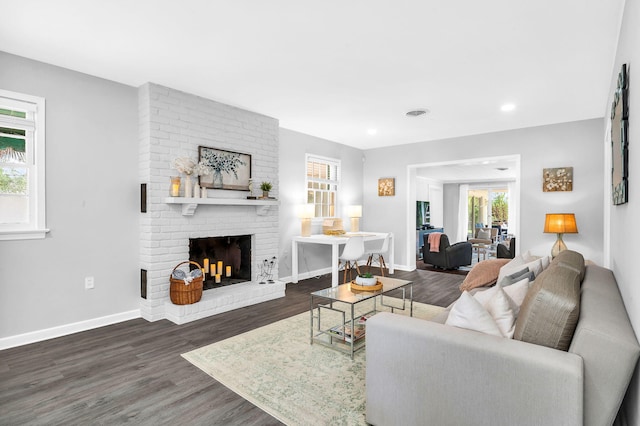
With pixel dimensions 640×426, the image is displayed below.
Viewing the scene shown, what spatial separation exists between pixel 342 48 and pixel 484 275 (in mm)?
2543

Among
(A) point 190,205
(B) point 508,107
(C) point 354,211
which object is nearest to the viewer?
(A) point 190,205

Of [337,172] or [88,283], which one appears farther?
[337,172]

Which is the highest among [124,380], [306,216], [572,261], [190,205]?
[190,205]

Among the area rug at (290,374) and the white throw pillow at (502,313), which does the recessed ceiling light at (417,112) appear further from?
the white throw pillow at (502,313)

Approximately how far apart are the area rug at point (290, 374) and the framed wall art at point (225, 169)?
185 centimetres

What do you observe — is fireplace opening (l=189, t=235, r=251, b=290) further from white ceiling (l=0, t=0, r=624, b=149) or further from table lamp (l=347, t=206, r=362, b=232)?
table lamp (l=347, t=206, r=362, b=232)

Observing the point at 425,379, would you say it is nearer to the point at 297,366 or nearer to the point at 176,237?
the point at 297,366

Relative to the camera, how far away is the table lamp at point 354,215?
6652mm

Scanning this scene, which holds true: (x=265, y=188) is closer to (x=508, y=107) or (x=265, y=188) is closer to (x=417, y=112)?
(x=417, y=112)

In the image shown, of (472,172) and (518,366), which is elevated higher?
(472,172)

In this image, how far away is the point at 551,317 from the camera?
1.51 metres

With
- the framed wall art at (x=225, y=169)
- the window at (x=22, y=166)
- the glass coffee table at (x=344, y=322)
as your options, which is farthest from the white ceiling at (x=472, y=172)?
the window at (x=22, y=166)

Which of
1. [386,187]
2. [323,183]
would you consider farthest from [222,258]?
[386,187]

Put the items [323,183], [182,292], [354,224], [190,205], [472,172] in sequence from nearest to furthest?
1. [182,292]
2. [190,205]
3. [323,183]
4. [354,224]
5. [472,172]
